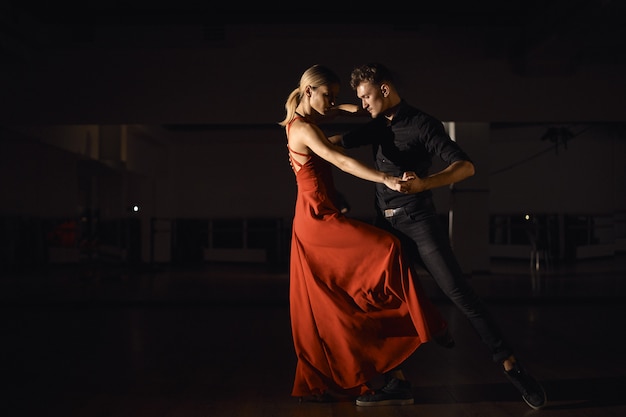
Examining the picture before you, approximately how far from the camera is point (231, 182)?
43.7 feet

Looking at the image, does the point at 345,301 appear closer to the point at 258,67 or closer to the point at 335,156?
the point at 335,156

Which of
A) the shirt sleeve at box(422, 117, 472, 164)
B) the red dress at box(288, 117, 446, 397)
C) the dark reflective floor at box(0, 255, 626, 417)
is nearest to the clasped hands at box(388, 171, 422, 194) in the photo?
the shirt sleeve at box(422, 117, 472, 164)

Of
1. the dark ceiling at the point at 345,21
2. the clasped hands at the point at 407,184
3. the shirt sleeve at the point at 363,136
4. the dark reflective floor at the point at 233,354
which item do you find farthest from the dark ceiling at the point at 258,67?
the clasped hands at the point at 407,184

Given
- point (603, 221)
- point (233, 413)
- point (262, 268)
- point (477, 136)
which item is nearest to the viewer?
point (233, 413)

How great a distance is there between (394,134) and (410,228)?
36 cm

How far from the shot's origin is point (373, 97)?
2.62 meters

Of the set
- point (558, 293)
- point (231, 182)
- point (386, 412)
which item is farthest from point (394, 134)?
point (231, 182)

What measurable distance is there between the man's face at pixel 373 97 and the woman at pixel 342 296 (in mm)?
100

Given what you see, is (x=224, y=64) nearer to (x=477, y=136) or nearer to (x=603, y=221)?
(x=477, y=136)

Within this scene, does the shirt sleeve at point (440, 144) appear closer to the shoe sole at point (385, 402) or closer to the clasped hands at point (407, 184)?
the clasped hands at point (407, 184)

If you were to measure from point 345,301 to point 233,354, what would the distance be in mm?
1306

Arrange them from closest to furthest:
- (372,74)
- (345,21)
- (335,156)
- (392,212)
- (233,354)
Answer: (335,156) < (372,74) < (392,212) < (233,354) < (345,21)

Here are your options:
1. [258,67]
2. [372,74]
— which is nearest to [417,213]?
[372,74]

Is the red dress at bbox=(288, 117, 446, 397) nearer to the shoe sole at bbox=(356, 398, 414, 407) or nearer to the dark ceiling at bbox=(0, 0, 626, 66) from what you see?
the shoe sole at bbox=(356, 398, 414, 407)
